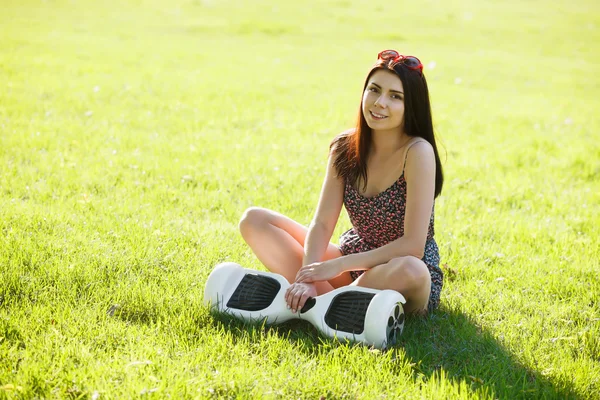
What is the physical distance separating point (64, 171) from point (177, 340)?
322cm

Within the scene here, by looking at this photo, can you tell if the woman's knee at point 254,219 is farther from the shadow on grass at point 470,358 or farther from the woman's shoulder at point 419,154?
the shadow on grass at point 470,358

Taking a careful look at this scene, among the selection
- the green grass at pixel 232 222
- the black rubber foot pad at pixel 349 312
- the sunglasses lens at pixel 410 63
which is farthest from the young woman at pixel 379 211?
the green grass at pixel 232 222

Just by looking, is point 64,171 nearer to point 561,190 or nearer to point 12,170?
point 12,170

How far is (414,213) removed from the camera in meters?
3.46

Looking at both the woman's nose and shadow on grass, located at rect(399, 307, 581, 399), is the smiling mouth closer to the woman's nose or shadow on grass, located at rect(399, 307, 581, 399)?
the woman's nose

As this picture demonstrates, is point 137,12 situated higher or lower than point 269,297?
higher

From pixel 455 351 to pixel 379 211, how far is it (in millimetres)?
855

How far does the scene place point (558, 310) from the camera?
12.6ft

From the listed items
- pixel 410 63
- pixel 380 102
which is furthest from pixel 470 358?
pixel 410 63

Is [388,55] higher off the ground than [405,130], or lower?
higher

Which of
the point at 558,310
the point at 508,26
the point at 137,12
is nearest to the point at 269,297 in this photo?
the point at 558,310

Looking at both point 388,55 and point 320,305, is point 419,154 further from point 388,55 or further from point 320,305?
point 320,305

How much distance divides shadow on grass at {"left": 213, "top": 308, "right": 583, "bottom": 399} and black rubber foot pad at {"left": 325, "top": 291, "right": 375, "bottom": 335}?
10 centimetres

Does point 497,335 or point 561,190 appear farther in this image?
point 561,190
